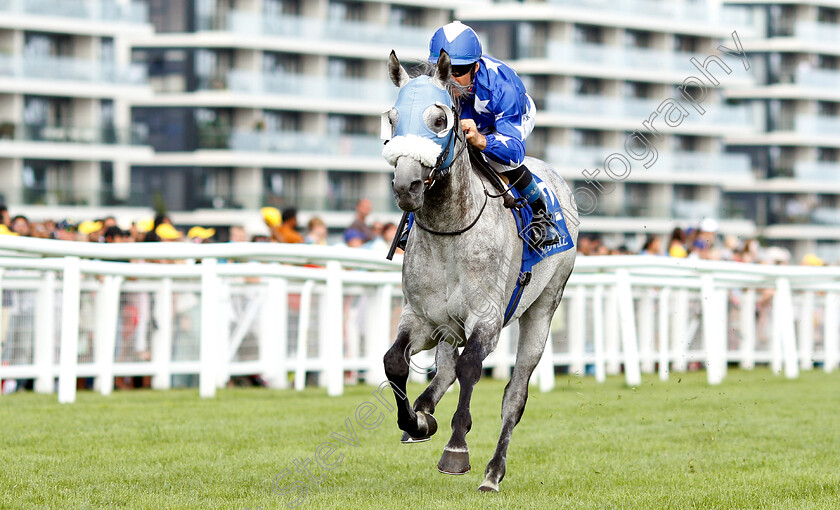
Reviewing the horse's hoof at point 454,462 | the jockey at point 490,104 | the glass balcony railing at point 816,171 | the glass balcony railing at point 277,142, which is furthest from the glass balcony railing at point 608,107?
the horse's hoof at point 454,462

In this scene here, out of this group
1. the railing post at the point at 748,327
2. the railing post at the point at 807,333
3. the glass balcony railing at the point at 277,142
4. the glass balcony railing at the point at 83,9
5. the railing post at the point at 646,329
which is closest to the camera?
the railing post at the point at 646,329

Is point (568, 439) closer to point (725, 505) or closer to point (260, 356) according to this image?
point (725, 505)

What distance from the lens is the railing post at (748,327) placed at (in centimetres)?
1506

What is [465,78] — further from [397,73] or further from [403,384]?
[403,384]

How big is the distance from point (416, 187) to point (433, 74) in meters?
0.66

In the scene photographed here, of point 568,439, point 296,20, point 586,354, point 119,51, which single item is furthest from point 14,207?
point 568,439

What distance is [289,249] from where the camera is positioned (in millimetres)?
9734

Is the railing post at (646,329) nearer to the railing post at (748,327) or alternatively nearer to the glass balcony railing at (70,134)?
the railing post at (748,327)

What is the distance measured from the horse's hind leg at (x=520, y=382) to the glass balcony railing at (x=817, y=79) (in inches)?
2547

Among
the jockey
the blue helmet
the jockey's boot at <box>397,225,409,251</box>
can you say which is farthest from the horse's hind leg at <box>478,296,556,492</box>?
the blue helmet

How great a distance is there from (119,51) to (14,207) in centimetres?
921

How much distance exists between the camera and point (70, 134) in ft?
147

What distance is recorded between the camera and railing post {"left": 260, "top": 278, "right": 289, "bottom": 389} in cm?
1038

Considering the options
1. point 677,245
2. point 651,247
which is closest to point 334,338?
point 677,245
